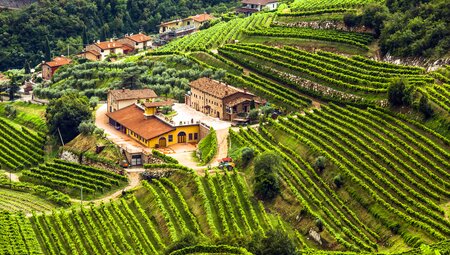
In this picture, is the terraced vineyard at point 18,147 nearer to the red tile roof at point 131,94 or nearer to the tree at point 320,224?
the red tile roof at point 131,94

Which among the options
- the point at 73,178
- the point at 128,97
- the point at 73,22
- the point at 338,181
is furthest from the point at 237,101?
the point at 73,22

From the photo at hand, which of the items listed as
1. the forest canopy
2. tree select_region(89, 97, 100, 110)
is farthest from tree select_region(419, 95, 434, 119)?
the forest canopy

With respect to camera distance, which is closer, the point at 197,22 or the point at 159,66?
the point at 159,66

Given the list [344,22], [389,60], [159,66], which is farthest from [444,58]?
[159,66]

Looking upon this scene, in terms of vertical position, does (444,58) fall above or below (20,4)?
above

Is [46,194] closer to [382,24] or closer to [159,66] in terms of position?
[159,66]

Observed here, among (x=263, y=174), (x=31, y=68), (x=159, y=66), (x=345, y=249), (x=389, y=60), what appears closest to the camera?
(x=345, y=249)

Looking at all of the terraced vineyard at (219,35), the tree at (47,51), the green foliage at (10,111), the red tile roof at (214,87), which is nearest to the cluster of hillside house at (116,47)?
the tree at (47,51)
